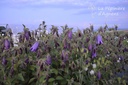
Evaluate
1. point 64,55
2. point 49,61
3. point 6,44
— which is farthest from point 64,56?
point 6,44

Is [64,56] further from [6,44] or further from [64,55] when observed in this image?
[6,44]

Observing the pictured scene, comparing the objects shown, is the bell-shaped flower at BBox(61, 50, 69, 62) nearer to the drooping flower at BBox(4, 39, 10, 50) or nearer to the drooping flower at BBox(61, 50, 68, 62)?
the drooping flower at BBox(61, 50, 68, 62)

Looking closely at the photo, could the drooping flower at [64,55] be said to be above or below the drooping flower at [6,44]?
below

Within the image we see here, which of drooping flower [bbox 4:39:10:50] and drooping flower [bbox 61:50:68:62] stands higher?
drooping flower [bbox 4:39:10:50]

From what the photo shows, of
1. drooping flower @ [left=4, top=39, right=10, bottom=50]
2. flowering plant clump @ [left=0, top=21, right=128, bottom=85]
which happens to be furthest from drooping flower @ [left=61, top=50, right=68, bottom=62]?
drooping flower @ [left=4, top=39, right=10, bottom=50]

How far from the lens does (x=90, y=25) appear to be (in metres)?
3.85

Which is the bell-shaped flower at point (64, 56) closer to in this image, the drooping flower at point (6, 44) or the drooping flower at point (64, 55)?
the drooping flower at point (64, 55)

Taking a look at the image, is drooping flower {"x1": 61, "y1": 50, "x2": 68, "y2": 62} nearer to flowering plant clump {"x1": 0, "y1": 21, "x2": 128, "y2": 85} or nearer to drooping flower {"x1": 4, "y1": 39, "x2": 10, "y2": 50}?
flowering plant clump {"x1": 0, "y1": 21, "x2": 128, "y2": 85}

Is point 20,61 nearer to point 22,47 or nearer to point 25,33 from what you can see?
point 22,47

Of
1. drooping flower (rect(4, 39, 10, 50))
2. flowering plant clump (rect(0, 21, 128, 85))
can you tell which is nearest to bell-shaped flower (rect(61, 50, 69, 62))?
flowering plant clump (rect(0, 21, 128, 85))

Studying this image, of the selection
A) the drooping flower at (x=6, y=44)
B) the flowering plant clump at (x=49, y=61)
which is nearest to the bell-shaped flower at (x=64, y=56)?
the flowering plant clump at (x=49, y=61)

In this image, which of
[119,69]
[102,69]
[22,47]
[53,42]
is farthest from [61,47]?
[119,69]

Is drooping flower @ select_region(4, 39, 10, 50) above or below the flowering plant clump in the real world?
above

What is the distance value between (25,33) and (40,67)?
60cm
